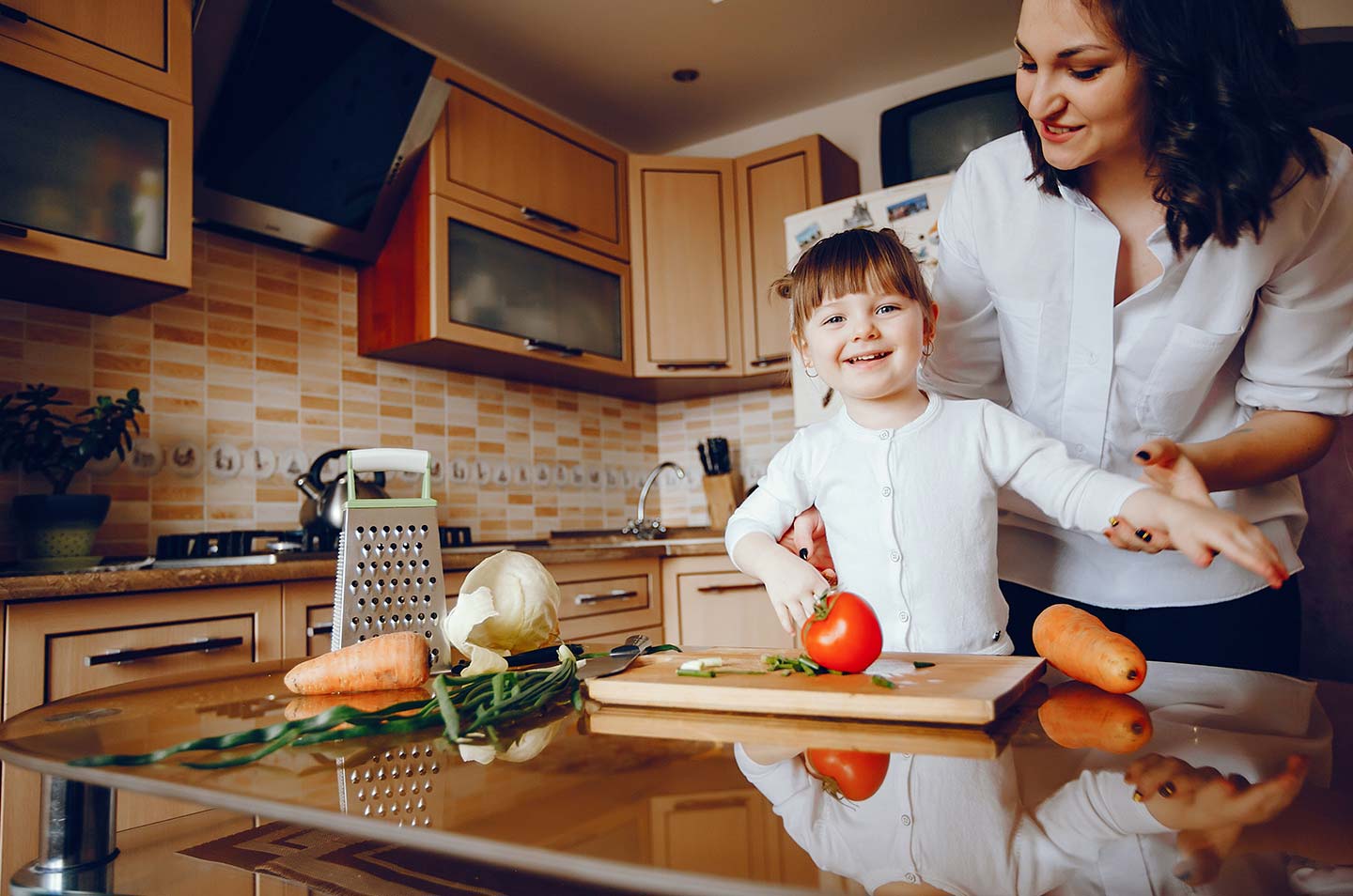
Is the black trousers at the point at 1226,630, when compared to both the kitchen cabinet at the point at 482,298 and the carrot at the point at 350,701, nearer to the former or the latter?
the carrot at the point at 350,701

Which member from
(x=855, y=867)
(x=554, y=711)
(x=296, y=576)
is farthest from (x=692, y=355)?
(x=855, y=867)

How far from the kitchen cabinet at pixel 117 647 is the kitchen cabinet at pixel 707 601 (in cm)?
133

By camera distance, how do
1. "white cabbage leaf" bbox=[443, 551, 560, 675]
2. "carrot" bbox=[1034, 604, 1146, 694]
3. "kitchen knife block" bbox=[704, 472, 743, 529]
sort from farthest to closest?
"kitchen knife block" bbox=[704, 472, 743, 529] < "white cabbage leaf" bbox=[443, 551, 560, 675] < "carrot" bbox=[1034, 604, 1146, 694]

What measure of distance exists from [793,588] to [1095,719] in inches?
16.4

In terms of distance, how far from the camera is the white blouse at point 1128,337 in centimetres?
101

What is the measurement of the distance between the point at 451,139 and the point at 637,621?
1.56 meters

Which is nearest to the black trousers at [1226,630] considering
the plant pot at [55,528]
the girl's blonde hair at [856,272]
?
the girl's blonde hair at [856,272]

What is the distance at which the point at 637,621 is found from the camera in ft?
8.86

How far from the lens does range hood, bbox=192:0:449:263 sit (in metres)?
2.15

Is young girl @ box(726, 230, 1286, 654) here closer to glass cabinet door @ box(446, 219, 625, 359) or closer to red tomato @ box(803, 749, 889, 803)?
red tomato @ box(803, 749, 889, 803)

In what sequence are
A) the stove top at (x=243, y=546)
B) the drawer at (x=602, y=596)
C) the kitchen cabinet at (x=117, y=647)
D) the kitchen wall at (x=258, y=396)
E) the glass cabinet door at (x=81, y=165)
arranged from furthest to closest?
the drawer at (x=602, y=596) < the kitchen wall at (x=258, y=396) < the stove top at (x=243, y=546) < the glass cabinet door at (x=81, y=165) < the kitchen cabinet at (x=117, y=647)

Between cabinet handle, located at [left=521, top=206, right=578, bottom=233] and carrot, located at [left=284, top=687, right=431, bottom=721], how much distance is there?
2314 millimetres

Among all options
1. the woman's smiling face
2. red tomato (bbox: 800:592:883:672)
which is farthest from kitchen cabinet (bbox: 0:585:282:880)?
the woman's smiling face

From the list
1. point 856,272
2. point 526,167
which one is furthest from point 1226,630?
point 526,167
